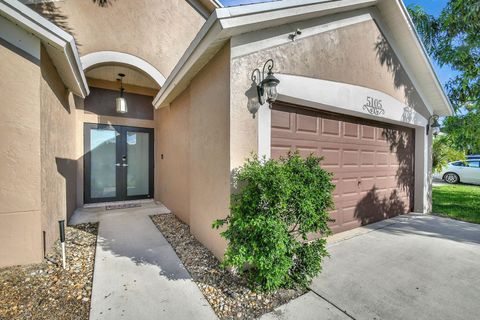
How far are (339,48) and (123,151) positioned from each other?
6.78 metres

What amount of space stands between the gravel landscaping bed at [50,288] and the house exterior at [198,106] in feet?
0.98

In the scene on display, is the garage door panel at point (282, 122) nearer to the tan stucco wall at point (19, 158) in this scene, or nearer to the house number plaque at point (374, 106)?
the house number plaque at point (374, 106)

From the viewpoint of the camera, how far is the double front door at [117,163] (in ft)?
22.3

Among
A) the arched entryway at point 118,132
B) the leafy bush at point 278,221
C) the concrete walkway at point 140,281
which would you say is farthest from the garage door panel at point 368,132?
the arched entryway at point 118,132

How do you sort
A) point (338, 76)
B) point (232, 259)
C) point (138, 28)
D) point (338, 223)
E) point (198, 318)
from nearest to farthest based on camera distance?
point (198, 318) < point (232, 259) < point (338, 76) < point (338, 223) < point (138, 28)

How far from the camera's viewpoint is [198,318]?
232 centimetres

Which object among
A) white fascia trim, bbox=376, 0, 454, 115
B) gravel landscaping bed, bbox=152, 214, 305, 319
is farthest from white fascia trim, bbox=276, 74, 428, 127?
gravel landscaping bed, bbox=152, 214, 305, 319

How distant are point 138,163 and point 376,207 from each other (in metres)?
7.36

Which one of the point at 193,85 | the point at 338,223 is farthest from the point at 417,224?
the point at 193,85

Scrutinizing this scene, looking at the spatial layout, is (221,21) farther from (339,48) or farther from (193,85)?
(339,48)

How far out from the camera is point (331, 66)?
4.24 metres

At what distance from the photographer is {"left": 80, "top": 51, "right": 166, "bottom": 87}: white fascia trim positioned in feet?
18.5

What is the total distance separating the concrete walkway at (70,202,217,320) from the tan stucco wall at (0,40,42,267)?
39.6 inches

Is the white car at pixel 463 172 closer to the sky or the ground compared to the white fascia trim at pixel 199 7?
closer to the ground
